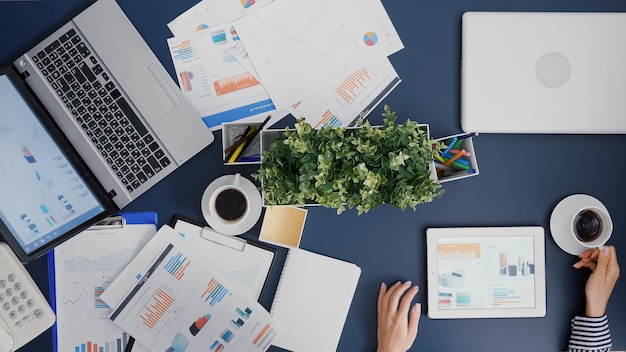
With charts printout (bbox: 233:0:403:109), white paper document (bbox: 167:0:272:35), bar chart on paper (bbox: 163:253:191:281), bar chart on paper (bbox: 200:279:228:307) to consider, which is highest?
white paper document (bbox: 167:0:272:35)

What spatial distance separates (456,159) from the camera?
1.12 meters

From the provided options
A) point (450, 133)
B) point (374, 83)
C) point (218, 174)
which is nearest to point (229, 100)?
point (218, 174)

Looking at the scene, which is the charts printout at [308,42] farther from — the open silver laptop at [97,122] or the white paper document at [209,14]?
the open silver laptop at [97,122]

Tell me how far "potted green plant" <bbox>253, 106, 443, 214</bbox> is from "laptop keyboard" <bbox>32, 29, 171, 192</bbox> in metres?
0.31

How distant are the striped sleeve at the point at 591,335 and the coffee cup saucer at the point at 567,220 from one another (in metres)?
0.14

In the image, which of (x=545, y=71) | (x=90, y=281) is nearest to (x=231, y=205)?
(x=90, y=281)

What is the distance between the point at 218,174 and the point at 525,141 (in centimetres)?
68

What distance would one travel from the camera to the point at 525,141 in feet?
3.88

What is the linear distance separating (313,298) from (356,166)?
1.26 feet

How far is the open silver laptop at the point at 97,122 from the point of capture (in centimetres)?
111

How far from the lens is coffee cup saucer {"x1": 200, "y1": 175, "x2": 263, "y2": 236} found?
1.14 m

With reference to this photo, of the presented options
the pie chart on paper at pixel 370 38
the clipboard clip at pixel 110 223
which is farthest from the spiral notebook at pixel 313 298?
the pie chart on paper at pixel 370 38

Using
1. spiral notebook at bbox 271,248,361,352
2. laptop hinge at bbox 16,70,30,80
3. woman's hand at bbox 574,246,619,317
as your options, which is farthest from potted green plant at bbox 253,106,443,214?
laptop hinge at bbox 16,70,30,80

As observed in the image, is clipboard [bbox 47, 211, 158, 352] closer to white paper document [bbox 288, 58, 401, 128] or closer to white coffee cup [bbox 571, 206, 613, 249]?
white paper document [bbox 288, 58, 401, 128]
